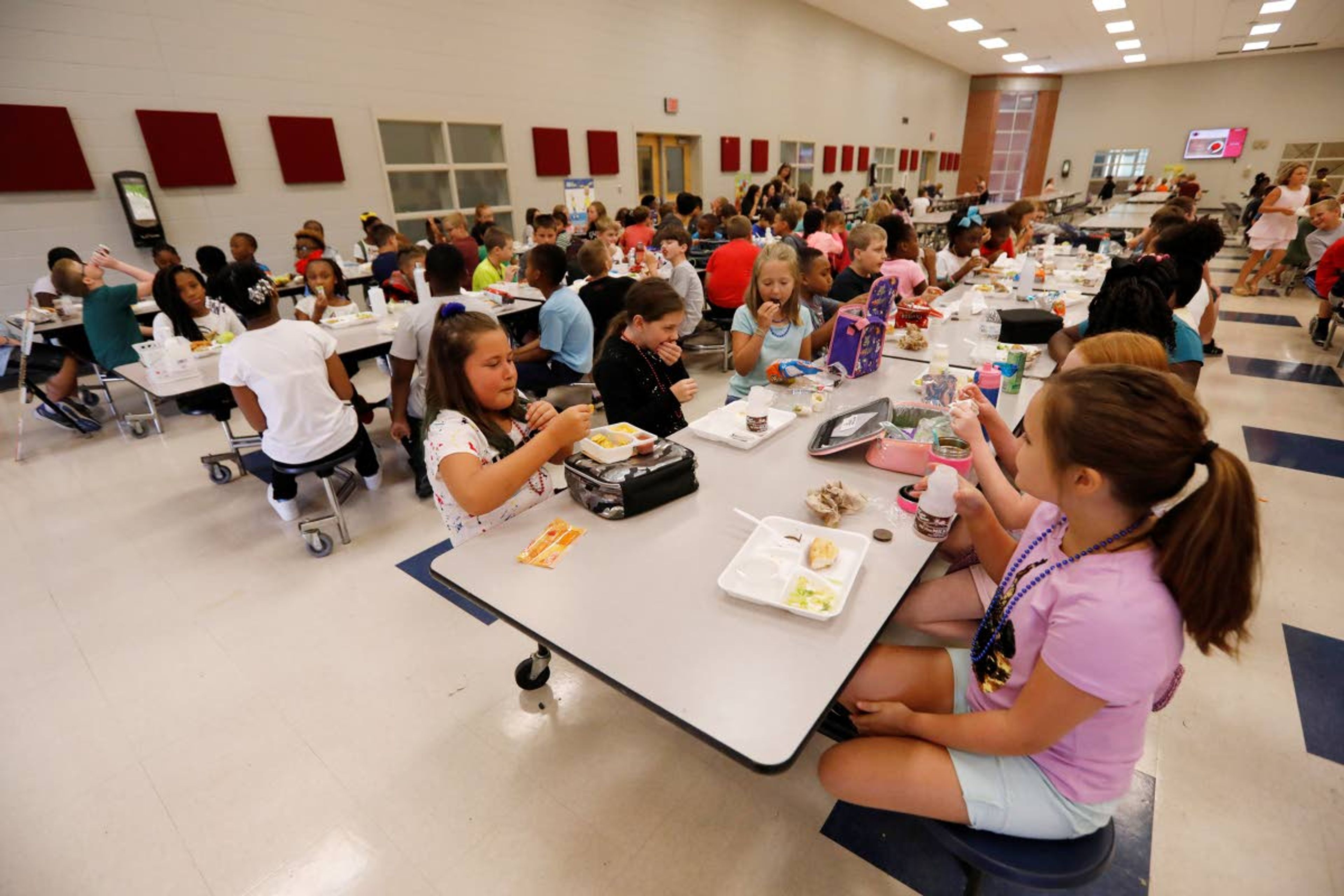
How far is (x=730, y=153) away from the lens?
10875mm

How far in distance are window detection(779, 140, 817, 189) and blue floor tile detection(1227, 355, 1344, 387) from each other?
8.96 m

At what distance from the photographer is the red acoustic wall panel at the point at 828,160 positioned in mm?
13477

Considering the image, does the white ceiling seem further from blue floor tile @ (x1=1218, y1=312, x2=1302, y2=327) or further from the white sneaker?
the white sneaker

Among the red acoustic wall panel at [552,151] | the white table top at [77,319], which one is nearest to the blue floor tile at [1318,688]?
the white table top at [77,319]

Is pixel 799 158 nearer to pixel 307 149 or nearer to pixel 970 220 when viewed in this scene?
pixel 970 220

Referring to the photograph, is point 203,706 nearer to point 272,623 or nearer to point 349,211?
point 272,623

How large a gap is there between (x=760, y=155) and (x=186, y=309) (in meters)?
10.5

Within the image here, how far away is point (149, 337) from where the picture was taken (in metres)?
4.75

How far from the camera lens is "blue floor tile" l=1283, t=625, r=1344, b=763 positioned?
5.89 ft

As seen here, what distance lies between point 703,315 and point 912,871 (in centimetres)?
454

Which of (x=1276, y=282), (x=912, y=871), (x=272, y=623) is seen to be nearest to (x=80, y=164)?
(x=272, y=623)

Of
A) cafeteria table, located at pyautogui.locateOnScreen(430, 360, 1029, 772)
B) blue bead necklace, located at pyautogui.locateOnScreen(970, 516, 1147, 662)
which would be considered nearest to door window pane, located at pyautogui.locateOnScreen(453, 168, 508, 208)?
cafeteria table, located at pyautogui.locateOnScreen(430, 360, 1029, 772)

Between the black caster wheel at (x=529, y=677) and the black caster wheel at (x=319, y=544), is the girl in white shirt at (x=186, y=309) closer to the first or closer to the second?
the black caster wheel at (x=319, y=544)

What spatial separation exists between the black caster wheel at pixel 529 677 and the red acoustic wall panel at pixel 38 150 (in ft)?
20.8
